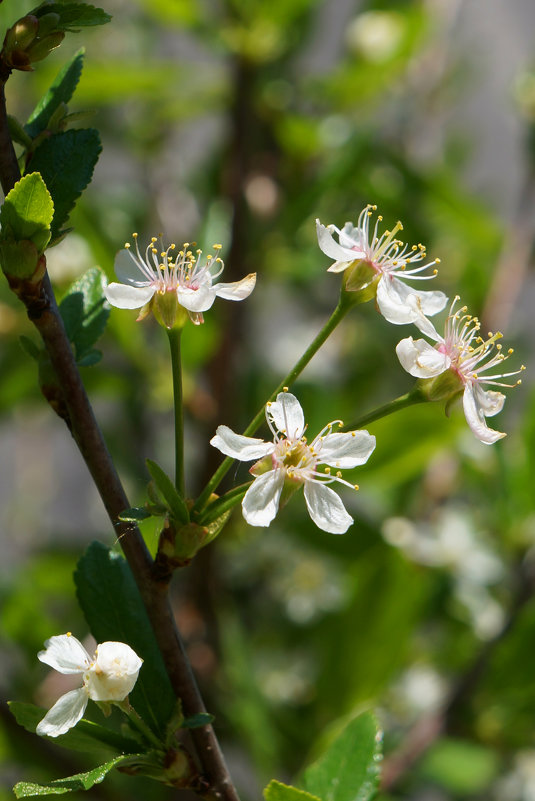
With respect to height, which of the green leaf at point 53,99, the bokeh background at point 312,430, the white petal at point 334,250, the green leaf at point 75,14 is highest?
the green leaf at point 75,14

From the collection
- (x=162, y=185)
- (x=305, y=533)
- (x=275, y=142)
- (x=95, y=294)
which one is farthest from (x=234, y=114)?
(x=95, y=294)

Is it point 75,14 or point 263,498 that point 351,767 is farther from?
point 75,14

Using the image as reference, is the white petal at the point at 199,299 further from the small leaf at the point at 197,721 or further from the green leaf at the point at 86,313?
the small leaf at the point at 197,721

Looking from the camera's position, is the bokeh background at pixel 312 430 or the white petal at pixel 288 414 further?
the bokeh background at pixel 312 430

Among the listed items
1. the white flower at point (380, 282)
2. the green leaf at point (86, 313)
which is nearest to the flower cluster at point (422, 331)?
the white flower at point (380, 282)

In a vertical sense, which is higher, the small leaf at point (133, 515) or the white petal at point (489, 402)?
the white petal at point (489, 402)

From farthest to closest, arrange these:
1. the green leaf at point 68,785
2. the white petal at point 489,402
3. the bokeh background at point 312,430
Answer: the bokeh background at point 312,430, the white petal at point 489,402, the green leaf at point 68,785
